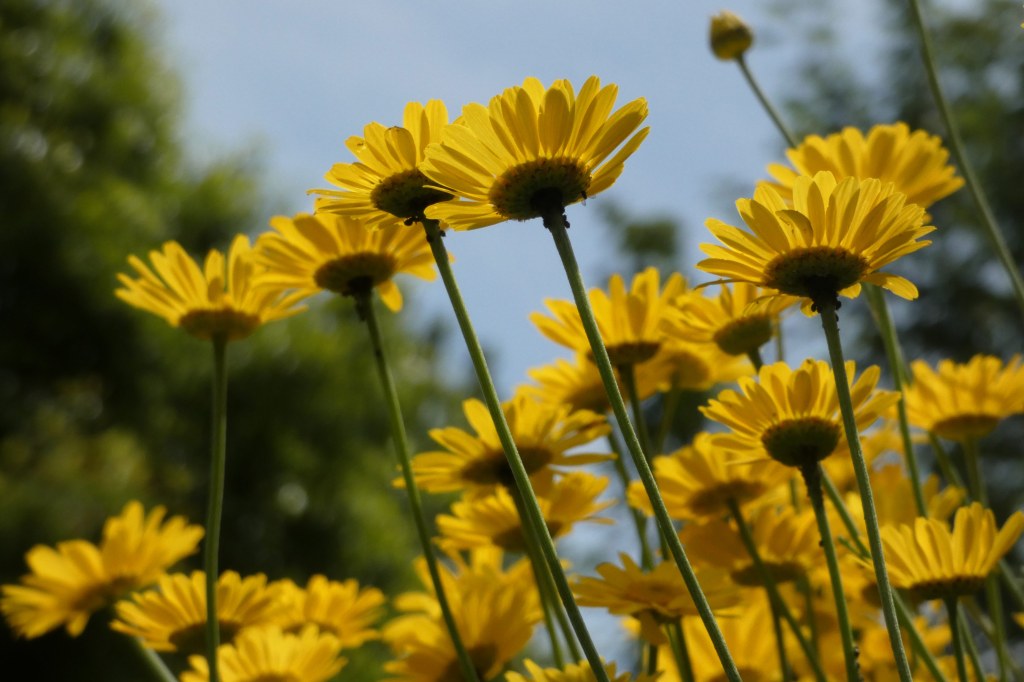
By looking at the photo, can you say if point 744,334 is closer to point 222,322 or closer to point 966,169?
point 966,169

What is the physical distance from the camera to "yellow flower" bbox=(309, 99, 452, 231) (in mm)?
516

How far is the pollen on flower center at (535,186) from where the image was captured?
0.49 metres

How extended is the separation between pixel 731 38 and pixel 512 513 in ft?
1.72

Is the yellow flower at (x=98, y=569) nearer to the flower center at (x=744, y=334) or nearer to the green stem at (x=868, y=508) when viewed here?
the flower center at (x=744, y=334)

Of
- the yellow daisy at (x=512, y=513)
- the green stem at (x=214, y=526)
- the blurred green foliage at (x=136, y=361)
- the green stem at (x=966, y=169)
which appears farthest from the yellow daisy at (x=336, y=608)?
the blurred green foliage at (x=136, y=361)

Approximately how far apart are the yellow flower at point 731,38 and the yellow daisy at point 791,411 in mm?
545

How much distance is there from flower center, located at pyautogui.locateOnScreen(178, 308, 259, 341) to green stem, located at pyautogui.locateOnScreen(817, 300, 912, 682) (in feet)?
1.49

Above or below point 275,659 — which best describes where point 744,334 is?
above

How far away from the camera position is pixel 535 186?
496 millimetres

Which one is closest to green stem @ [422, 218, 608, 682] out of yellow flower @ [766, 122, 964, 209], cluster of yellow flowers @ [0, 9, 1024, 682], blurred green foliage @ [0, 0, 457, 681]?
cluster of yellow flowers @ [0, 9, 1024, 682]

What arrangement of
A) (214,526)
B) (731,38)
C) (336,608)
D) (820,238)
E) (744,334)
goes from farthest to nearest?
1. (731,38)
2. (336,608)
3. (744,334)
4. (214,526)
5. (820,238)

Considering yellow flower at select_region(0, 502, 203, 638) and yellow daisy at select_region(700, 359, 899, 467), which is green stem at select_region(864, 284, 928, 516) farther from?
yellow flower at select_region(0, 502, 203, 638)

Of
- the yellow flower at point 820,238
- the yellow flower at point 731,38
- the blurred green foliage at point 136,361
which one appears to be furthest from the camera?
the blurred green foliage at point 136,361

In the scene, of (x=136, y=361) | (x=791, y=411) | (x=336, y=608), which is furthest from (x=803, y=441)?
(x=136, y=361)
